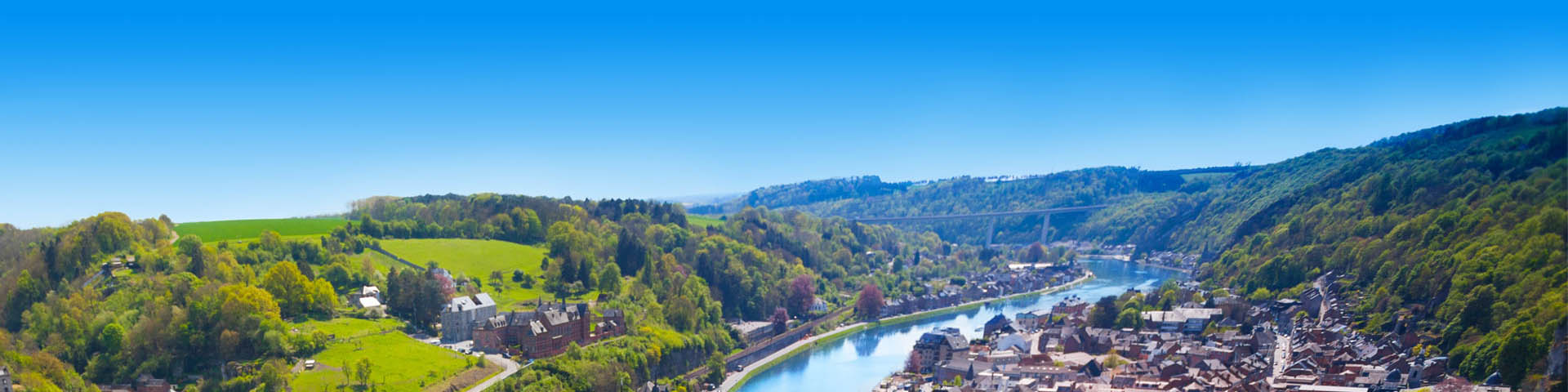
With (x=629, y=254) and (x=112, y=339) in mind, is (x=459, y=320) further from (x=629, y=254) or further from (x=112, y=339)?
(x=629, y=254)

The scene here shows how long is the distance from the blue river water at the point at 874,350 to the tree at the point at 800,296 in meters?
4.95

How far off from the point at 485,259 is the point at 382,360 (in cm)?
2355

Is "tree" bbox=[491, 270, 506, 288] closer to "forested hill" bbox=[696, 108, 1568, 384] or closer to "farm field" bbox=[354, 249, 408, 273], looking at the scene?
"farm field" bbox=[354, 249, 408, 273]

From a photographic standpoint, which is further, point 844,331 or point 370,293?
point 844,331

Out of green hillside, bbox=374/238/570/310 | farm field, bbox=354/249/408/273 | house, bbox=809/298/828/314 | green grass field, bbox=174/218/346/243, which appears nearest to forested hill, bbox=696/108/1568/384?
house, bbox=809/298/828/314

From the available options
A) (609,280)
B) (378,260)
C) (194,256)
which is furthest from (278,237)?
(609,280)

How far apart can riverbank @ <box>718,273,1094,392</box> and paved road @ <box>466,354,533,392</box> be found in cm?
860

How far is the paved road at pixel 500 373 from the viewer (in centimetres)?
3581

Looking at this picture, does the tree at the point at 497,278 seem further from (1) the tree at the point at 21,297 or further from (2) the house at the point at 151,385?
(2) the house at the point at 151,385

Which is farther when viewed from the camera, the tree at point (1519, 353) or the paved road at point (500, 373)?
the paved road at point (500, 373)

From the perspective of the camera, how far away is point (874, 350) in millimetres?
53719

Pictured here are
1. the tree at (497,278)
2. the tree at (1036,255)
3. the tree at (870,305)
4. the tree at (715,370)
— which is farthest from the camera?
the tree at (1036,255)

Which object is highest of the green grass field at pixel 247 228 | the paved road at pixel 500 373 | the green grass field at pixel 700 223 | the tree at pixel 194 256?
the green grass field at pixel 247 228

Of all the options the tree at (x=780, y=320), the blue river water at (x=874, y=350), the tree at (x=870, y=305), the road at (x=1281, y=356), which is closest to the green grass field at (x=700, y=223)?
the tree at (x=870, y=305)
